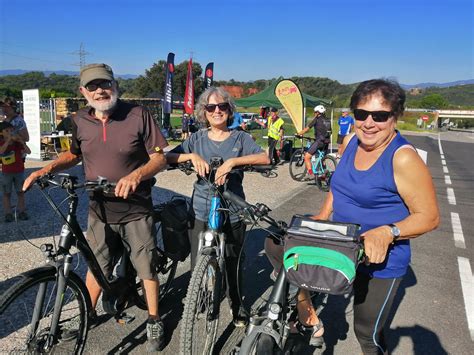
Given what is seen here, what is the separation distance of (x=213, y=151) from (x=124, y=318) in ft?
5.80

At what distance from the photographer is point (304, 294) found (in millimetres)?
2568

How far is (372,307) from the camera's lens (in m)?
2.20

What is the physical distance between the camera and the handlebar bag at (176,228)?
10.2 feet

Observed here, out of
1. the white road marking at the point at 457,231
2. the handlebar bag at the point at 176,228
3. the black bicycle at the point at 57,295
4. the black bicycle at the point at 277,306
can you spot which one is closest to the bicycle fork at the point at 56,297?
the black bicycle at the point at 57,295

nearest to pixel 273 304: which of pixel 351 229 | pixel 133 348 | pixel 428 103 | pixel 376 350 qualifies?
pixel 351 229

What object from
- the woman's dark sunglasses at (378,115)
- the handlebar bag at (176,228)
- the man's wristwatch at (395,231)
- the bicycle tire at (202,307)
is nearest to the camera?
the man's wristwatch at (395,231)

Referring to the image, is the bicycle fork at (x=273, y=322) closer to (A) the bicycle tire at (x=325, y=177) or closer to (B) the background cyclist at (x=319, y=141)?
(A) the bicycle tire at (x=325, y=177)

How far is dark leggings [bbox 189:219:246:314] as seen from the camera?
2988 millimetres

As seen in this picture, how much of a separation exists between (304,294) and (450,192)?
9056 millimetres

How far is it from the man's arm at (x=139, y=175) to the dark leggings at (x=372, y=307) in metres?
1.01

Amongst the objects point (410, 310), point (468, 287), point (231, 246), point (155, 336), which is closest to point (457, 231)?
point (468, 287)

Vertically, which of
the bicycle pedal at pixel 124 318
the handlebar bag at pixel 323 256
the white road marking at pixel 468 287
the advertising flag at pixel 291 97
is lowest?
the white road marking at pixel 468 287

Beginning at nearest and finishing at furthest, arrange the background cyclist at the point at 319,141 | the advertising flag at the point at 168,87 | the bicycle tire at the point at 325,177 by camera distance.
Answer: the bicycle tire at the point at 325,177, the background cyclist at the point at 319,141, the advertising flag at the point at 168,87

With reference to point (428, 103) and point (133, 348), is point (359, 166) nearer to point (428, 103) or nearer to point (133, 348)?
point (133, 348)
